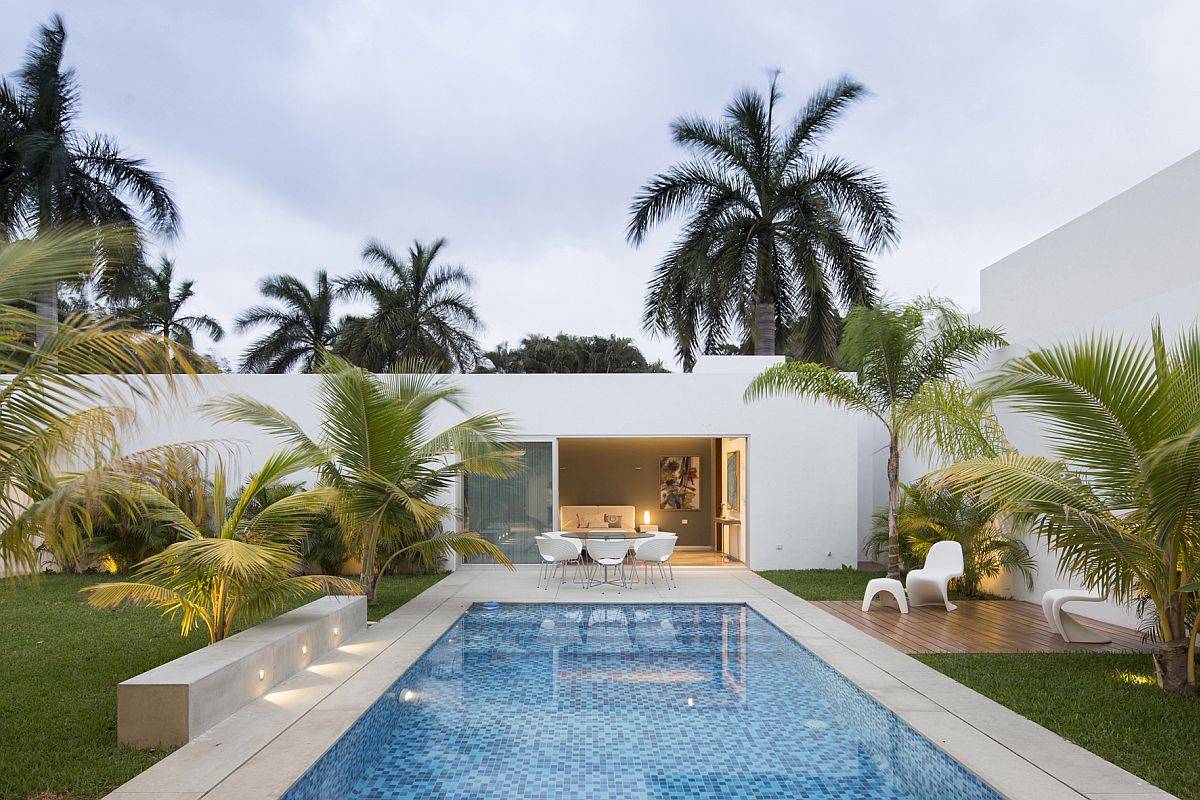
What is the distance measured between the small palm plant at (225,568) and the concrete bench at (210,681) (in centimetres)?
29

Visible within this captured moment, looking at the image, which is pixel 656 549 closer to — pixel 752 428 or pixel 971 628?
→ pixel 752 428

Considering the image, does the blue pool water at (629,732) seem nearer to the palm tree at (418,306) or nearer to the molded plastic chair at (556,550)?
the molded plastic chair at (556,550)

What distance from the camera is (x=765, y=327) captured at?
52.3 ft

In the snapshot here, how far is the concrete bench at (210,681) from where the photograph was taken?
14.3ft

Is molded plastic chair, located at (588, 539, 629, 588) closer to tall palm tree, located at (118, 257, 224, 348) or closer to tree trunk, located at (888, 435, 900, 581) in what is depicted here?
tree trunk, located at (888, 435, 900, 581)

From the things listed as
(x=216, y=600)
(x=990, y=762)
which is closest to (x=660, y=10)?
(x=216, y=600)

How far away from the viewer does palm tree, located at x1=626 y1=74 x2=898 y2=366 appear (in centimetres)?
1535

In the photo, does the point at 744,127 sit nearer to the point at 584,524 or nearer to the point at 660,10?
the point at 660,10

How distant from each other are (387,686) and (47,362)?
315 cm

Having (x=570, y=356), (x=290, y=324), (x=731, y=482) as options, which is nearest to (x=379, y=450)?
(x=731, y=482)

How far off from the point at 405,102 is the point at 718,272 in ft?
23.2

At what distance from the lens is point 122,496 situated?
3.99 meters

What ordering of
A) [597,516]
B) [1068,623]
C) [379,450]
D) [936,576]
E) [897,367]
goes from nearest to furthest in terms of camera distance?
[1068,623] → [379,450] → [936,576] → [897,367] → [597,516]

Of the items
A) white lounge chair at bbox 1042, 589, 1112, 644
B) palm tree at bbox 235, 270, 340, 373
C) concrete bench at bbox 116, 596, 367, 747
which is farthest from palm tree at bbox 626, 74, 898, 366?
palm tree at bbox 235, 270, 340, 373
